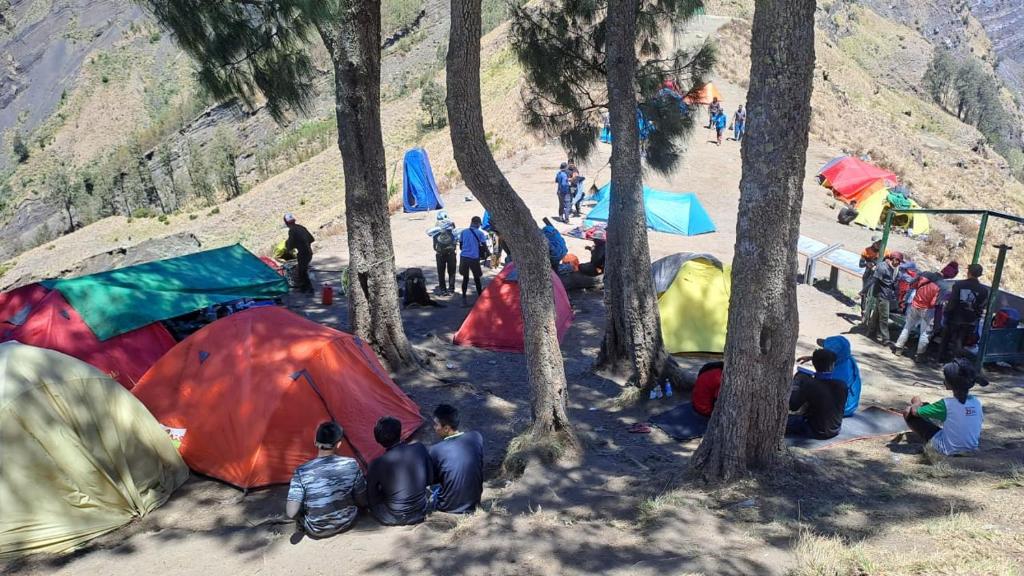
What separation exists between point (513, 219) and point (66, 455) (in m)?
4.01

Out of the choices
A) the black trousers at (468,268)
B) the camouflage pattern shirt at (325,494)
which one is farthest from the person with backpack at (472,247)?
the camouflage pattern shirt at (325,494)

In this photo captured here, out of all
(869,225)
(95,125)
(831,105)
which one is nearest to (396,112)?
(831,105)

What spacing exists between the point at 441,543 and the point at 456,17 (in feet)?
13.8

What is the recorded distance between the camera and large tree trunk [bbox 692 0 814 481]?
16.6ft

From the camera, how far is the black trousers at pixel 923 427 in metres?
6.72

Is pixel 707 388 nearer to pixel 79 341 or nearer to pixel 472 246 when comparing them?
pixel 472 246

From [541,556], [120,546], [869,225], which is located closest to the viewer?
[541,556]

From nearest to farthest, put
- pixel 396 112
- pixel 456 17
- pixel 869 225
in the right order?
pixel 456 17 → pixel 869 225 → pixel 396 112

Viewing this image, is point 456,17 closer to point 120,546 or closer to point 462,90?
point 462,90

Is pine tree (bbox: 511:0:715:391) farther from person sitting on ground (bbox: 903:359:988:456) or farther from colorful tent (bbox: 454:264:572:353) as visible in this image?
person sitting on ground (bbox: 903:359:988:456)

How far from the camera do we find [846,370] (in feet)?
25.1

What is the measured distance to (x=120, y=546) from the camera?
222 inches

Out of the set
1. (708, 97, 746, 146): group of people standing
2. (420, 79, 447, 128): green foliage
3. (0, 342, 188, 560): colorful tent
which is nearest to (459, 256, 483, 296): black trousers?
(0, 342, 188, 560): colorful tent

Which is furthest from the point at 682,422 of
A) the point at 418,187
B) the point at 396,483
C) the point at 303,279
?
the point at 418,187
